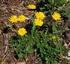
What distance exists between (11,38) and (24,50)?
0.32 m

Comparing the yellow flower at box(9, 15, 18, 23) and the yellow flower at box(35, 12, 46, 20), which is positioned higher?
the yellow flower at box(35, 12, 46, 20)

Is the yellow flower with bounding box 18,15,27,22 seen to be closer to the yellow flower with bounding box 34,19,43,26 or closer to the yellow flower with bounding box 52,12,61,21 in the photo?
the yellow flower with bounding box 34,19,43,26

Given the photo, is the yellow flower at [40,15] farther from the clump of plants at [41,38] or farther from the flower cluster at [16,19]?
the flower cluster at [16,19]

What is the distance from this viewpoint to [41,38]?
3.59 meters

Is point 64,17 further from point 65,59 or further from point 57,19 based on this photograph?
point 65,59

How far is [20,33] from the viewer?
3541 mm

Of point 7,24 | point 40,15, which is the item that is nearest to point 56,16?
point 40,15

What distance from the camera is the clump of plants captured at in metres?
3.49

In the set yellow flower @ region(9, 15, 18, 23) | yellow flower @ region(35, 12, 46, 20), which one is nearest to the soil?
yellow flower @ region(9, 15, 18, 23)

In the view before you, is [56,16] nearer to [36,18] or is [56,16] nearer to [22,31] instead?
[36,18]

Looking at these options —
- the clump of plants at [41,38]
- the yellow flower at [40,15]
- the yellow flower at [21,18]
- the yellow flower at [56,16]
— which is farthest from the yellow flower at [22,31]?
the yellow flower at [56,16]

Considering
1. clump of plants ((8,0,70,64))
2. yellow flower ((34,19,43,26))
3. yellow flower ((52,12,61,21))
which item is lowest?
clump of plants ((8,0,70,64))

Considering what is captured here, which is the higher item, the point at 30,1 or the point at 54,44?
the point at 30,1

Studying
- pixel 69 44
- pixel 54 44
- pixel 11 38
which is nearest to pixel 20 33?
pixel 11 38
